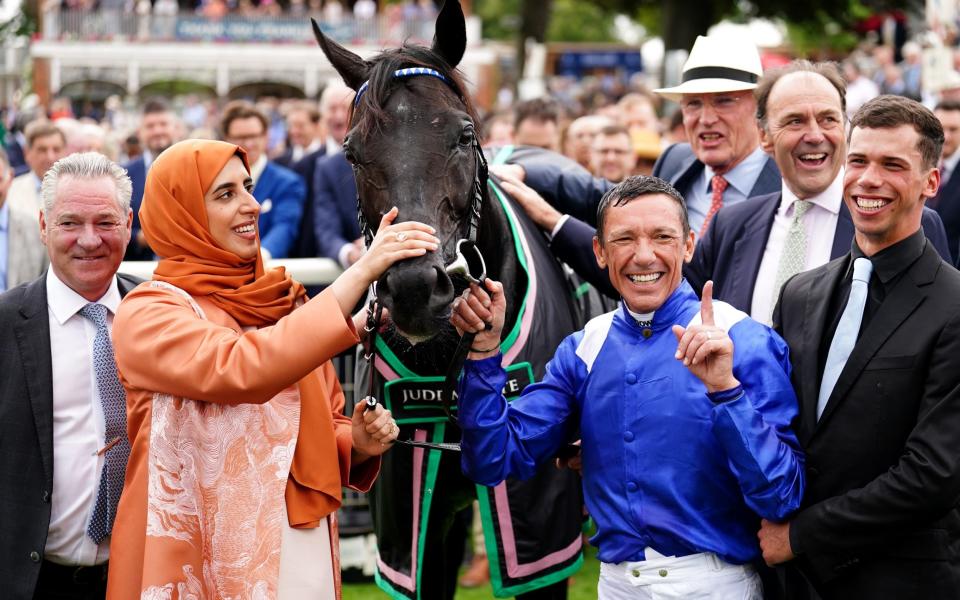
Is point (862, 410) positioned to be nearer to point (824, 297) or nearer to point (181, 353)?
point (824, 297)

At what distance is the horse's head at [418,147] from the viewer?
116 inches

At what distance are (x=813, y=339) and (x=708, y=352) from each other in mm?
413

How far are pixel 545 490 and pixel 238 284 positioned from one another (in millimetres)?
1322

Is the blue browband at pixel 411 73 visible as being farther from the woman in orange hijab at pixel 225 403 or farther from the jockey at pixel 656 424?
the jockey at pixel 656 424

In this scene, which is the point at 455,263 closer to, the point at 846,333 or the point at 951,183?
the point at 846,333

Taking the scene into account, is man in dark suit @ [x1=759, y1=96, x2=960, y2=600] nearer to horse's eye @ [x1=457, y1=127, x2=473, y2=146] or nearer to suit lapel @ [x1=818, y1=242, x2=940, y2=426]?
suit lapel @ [x1=818, y1=242, x2=940, y2=426]

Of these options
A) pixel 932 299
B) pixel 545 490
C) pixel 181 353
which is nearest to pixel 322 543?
pixel 181 353

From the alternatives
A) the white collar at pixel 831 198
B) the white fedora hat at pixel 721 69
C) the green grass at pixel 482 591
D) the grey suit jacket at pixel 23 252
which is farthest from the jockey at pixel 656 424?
the grey suit jacket at pixel 23 252

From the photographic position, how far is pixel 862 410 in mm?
2648

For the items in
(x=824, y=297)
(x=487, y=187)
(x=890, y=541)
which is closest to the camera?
(x=890, y=541)

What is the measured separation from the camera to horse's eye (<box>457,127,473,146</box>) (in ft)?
10.3

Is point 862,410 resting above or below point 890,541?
above

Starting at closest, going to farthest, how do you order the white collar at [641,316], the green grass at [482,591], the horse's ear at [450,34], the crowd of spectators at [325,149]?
the white collar at [641,316], the horse's ear at [450,34], the green grass at [482,591], the crowd of spectators at [325,149]

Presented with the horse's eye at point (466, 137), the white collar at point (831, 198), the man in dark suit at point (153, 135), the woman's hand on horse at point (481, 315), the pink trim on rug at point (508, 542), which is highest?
the horse's eye at point (466, 137)
